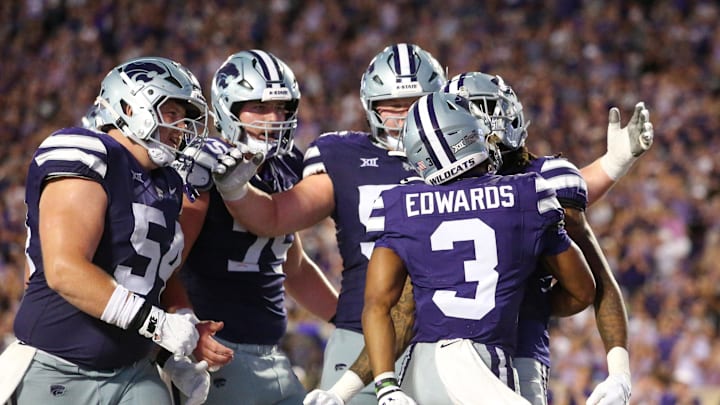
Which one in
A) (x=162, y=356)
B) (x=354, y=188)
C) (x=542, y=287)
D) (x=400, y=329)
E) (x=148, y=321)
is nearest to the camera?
(x=148, y=321)

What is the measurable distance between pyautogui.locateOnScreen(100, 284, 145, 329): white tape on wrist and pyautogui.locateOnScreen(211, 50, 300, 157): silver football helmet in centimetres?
96

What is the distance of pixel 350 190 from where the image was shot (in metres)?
4.10

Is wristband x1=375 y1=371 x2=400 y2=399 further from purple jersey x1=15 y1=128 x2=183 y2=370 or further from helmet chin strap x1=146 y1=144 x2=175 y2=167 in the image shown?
helmet chin strap x1=146 y1=144 x2=175 y2=167

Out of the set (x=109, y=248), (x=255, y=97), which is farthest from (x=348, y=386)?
(x=255, y=97)

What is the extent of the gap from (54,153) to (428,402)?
134cm

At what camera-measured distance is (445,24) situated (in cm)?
1349

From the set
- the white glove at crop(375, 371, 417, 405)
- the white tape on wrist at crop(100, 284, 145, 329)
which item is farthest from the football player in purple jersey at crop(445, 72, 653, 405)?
the white tape on wrist at crop(100, 284, 145, 329)

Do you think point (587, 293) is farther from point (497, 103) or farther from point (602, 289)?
point (497, 103)

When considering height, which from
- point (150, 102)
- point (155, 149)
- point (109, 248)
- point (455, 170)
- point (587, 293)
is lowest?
point (587, 293)

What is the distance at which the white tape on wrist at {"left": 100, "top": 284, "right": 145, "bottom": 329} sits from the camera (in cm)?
327

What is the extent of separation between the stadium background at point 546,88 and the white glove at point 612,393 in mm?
4383

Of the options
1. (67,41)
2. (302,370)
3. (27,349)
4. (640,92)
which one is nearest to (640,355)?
(302,370)

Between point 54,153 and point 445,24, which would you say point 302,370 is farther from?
point 445,24

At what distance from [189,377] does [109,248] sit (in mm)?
594
